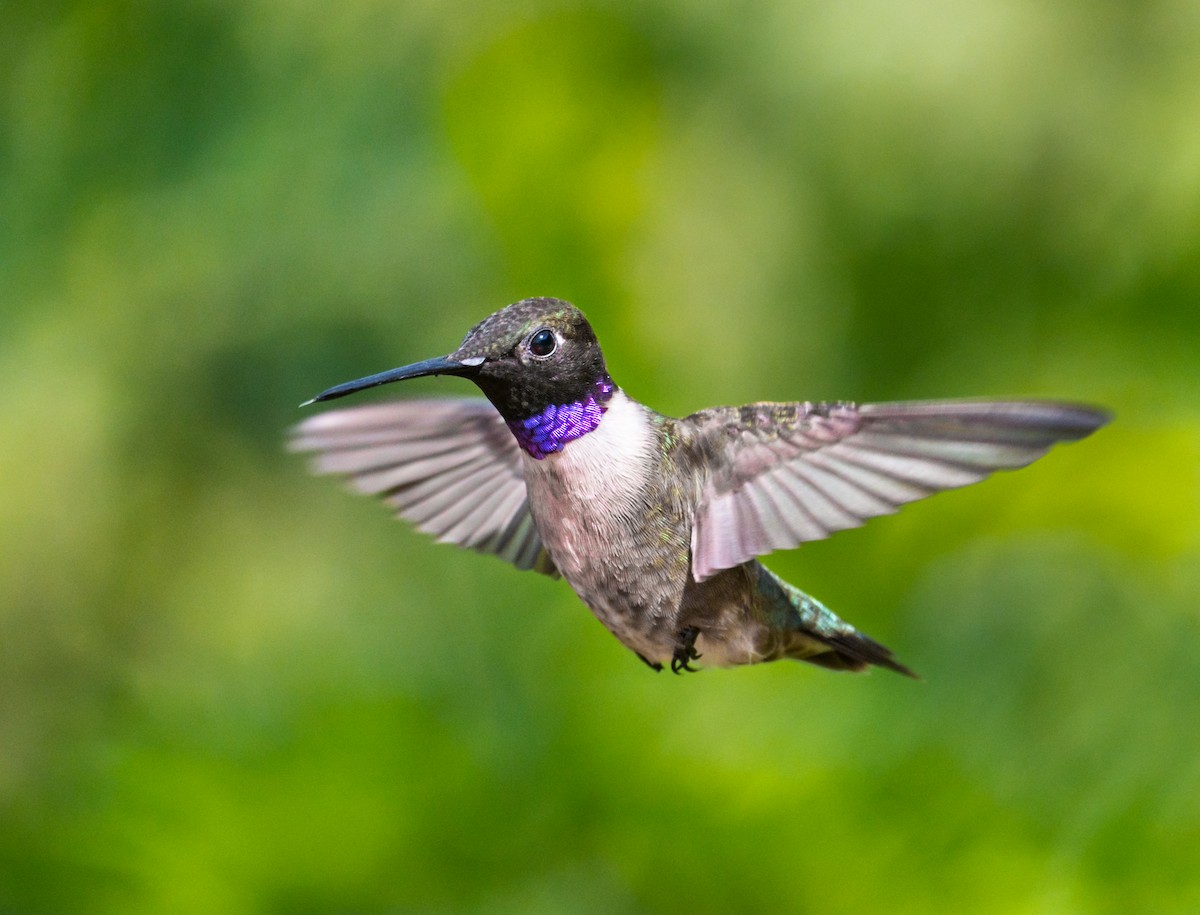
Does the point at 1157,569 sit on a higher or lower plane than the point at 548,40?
lower

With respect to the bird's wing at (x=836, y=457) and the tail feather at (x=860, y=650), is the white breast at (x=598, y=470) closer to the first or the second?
the bird's wing at (x=836, y=457)

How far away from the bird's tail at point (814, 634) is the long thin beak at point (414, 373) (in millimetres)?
585

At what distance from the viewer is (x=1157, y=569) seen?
2670 mm

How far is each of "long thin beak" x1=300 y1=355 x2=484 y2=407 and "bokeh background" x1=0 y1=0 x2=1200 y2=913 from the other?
1.41 m

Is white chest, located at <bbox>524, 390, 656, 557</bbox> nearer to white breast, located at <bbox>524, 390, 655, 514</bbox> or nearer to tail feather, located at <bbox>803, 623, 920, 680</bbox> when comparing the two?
white breast, located at <bbox>524, 390, 655, 514</bbox>

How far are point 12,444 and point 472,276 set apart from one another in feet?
4.03

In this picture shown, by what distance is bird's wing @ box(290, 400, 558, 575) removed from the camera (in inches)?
69.6

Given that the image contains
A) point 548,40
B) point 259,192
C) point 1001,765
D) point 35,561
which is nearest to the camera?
point 1001,765

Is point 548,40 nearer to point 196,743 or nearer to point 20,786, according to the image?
point 196,743

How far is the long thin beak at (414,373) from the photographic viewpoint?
1281 mm

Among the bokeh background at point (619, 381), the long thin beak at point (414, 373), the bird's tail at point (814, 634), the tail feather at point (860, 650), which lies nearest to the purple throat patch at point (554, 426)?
the long thin beak at point (414, 373)

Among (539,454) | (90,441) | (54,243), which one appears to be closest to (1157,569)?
(539,454)

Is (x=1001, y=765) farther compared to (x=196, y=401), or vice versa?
(x=196, y=401)

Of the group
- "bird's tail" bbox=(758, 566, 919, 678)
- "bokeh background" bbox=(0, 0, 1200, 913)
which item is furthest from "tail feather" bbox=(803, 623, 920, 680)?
"bokeh background" bbox=(0, 0, 1200, 913)
